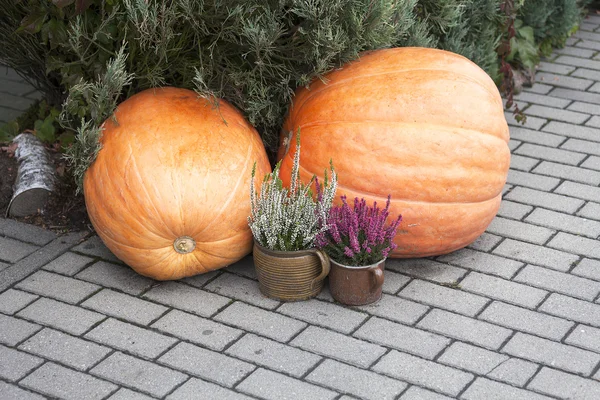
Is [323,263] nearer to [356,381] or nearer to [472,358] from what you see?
[356,381]

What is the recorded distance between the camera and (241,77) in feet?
13.0

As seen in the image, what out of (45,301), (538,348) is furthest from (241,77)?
(538,348)

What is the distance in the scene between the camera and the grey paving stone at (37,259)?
155 inches

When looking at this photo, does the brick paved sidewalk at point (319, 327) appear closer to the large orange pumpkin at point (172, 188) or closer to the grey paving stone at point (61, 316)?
the grey paving stone at point (61, 316)

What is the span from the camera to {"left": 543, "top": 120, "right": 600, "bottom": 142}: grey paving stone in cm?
521

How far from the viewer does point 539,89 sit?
5859 mm

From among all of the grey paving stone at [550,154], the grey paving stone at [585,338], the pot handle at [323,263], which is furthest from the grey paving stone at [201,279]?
the grey paving stone at [550,154]

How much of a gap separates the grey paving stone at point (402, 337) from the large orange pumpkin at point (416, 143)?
1.46 feet

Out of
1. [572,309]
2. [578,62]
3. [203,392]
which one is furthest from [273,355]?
[578,62]

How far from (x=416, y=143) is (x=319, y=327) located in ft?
2.85

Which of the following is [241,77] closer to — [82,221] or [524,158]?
[82,221]

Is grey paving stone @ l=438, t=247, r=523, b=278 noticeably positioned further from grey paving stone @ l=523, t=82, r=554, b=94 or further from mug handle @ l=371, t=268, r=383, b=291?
grey paving stone @ l=523, t=82, r=554, b=94

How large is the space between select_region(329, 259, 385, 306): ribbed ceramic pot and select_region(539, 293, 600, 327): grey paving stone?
27.4 inches

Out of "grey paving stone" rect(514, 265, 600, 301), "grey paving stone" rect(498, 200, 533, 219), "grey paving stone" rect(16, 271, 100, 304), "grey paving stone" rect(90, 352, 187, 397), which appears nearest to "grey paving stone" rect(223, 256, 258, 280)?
"grey paving stone" rect(16, 271, 100, 304)
